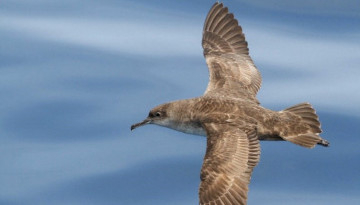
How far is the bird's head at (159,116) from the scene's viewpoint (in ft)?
35.6

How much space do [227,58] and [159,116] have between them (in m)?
1.63

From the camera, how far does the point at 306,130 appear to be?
1031 centimetres

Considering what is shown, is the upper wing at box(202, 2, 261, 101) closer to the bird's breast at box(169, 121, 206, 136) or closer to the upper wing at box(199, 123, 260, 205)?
the bird's breast at box(169, 121, 206, 136)

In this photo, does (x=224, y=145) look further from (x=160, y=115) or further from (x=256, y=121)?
(x=160, y=115)

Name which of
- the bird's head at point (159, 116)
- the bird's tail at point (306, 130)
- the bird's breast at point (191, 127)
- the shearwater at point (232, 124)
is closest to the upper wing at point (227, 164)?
the shearwater at point (232, 124)

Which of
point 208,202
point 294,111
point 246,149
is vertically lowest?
point 208,202

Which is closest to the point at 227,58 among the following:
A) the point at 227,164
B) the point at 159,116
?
the point at 159,116

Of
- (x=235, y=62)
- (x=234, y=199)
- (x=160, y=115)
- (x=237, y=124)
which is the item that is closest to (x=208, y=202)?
(x=234, y=199)

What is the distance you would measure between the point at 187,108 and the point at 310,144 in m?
1.45

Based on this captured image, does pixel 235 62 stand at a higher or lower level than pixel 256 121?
higher

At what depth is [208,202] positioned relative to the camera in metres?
9.44

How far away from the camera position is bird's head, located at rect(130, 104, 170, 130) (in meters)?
10.8

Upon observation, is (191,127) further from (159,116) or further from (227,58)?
(227,58)

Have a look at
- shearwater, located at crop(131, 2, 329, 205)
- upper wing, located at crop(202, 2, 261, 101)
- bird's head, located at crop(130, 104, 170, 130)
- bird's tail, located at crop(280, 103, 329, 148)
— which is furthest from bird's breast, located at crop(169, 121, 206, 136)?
bird's tail, located at crop(280, 103, 329, 148)
